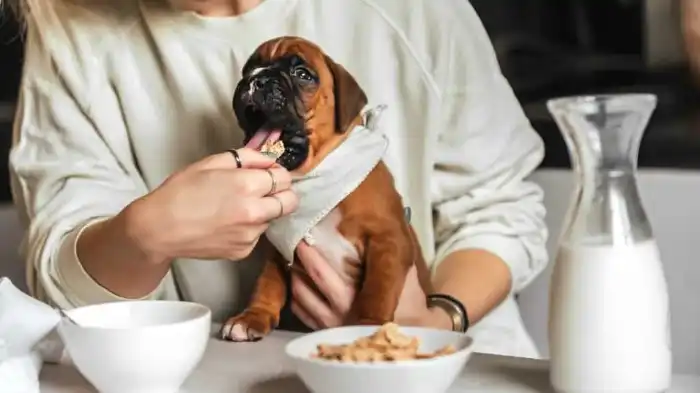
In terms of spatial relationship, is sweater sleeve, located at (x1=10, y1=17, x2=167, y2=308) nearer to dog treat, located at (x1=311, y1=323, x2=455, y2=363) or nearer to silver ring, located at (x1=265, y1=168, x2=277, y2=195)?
silver ring, located at (x1=265, y1=168, x2=277, y2=195)

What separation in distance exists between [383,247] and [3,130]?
753 mm

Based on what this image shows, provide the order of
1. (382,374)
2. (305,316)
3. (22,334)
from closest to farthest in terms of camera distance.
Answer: (382,374) → (22,334) → (305,316)

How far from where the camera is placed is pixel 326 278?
1030mm

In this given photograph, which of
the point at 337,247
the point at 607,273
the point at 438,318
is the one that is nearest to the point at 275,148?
the point at 337,247

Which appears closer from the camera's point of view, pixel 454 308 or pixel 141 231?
pixel 141 231

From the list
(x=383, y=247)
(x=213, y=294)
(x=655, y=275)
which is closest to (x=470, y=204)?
(x=383, y=247)

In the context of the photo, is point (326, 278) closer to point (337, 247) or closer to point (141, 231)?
point (337, 247)

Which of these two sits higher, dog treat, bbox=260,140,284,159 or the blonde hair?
the blonde hair

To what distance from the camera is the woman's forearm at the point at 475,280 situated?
43.5 inches

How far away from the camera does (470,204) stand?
1163mm

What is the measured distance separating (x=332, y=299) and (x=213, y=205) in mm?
193

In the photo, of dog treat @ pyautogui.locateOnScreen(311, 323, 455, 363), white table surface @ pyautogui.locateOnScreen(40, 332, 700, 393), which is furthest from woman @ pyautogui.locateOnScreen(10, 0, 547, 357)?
dog treat @ pyautogui.locateOnScreen(311, 323, 455, 363)

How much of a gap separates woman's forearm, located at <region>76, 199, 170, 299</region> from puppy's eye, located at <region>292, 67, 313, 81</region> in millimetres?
195

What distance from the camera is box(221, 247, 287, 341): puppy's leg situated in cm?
99
